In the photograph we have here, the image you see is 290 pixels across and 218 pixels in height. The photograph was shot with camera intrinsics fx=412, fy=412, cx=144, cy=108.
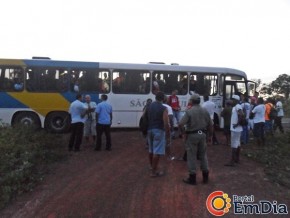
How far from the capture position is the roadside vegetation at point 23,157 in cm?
854

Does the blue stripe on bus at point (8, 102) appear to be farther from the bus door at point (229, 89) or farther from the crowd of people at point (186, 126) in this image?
the bus door at point (229, 89)

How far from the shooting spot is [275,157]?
11953 millimetres

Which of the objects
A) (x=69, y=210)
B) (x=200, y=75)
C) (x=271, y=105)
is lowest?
(x=69, y=210)

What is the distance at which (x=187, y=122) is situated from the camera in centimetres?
837

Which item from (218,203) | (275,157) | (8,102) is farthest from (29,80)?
(218,203)

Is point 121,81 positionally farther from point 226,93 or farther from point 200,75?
point 226,93

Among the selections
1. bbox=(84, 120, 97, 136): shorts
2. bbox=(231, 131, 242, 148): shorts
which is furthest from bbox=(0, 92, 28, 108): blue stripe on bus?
bbox=(231, 131, 242, 148): shorts

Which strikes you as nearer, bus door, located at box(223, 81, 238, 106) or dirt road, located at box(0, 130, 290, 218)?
dirt road, located at box(0, 130, 290, 218)

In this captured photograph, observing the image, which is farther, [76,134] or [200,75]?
[200,75]

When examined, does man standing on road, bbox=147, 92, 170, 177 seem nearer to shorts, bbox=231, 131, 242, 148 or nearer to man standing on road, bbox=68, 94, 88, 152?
shorts, bbox=231, 131, 242, 148

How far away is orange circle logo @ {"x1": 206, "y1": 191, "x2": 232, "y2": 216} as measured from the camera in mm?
7060

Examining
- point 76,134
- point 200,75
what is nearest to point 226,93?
point 200,75

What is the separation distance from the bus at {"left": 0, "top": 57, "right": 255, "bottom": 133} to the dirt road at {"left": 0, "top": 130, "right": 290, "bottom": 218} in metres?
5.48

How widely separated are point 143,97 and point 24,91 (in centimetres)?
476
